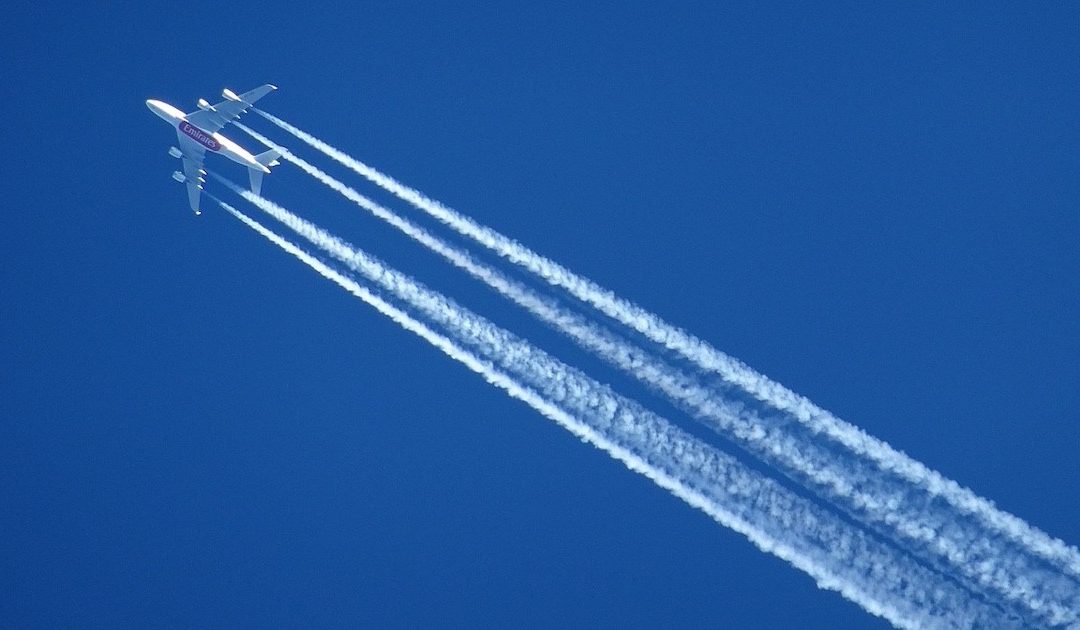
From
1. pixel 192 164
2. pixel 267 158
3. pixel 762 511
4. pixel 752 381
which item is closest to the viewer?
pixel 762 511

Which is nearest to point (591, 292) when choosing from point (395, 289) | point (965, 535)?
point (395, 289)

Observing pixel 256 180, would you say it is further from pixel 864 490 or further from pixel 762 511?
pixel 864 490

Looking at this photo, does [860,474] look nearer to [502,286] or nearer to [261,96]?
[502,286]

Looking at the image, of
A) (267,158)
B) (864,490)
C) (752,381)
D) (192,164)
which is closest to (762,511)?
(864,490)

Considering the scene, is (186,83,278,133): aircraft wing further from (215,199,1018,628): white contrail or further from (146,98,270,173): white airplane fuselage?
(215,199,1018,628): white contrail

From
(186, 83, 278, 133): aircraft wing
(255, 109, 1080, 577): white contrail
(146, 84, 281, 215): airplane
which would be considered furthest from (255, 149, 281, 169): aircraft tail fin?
(255, 109, 1080, 577): white contrail

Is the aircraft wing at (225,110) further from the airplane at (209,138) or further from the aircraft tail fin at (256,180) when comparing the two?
the aircraft tail fin at (256,180)
